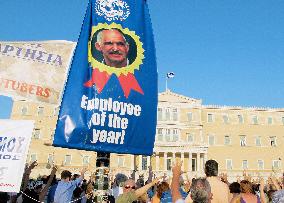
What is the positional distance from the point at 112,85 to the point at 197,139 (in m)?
50.3

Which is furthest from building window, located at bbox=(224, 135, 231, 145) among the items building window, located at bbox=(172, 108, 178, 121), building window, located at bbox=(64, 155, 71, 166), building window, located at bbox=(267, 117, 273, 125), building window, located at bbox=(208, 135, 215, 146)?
building window, located at bbox=(64, 155, 71, 166)

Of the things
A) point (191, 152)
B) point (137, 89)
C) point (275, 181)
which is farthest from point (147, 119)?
point (191, 152)

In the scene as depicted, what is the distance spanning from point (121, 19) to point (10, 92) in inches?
72.6

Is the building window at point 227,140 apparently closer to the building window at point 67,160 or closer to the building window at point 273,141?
the building window at point 273,141

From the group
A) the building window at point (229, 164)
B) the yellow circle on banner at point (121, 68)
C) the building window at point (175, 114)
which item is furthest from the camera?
the building window at point (175, 114)

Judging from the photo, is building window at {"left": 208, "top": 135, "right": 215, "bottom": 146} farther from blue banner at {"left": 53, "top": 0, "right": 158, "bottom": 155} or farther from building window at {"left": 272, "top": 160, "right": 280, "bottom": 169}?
blue banner at {"left": 53, "top": 0, "right": 158, "bottom": 155}

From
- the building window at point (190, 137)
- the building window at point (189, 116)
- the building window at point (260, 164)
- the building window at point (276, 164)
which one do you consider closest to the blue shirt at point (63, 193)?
the building window at point (190, 137)

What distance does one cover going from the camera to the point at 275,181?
6203 mm

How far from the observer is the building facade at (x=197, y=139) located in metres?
51.4

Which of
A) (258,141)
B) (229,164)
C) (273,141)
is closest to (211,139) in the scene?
(229,164)

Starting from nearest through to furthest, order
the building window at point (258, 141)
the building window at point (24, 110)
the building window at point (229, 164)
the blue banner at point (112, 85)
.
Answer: the blue banner at point (112, 85) < the building window at point (24, 110) < the building window at point (229, 164) < the building window at point (258, 141)

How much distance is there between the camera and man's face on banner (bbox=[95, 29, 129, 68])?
5.00m

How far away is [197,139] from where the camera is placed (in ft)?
177

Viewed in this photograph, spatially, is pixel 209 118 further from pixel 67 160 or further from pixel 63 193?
pixel 63 193
